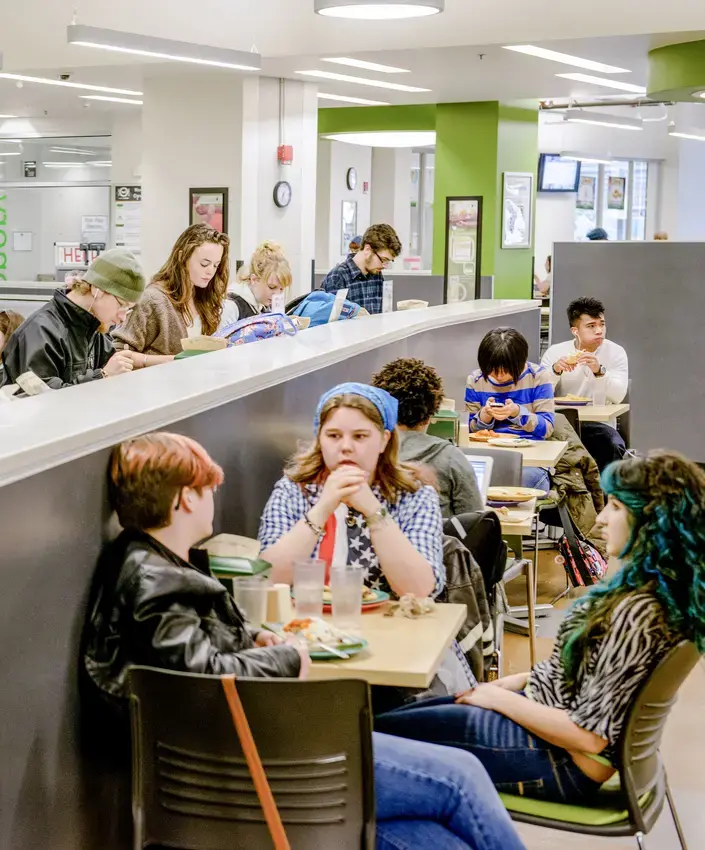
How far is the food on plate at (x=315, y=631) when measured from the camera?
2.46 metres

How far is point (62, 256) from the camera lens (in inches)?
734

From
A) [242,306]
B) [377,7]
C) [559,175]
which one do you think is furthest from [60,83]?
[559,175]

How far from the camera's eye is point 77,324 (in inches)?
174

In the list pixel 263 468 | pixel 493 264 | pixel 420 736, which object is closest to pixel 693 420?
pixel 493 264

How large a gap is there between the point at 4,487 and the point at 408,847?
988 mm

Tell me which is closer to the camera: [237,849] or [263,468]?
[237,849]

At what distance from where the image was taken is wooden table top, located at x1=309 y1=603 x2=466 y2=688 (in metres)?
2.36

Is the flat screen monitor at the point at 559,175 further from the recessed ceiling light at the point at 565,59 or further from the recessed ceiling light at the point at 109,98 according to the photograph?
the recessed ceiling light at the point at 565,59

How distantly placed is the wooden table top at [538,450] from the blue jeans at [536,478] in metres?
0.11

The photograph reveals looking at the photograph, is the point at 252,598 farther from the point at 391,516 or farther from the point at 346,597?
the point at 391,516

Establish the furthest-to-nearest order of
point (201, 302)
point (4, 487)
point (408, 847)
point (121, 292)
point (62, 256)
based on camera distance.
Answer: point (62, 256) < point (201, 302) < point (121, 292) < point (408, 847) < point (4, 487)

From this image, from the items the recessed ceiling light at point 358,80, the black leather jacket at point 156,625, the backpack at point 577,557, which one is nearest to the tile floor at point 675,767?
the backpack at point 577,557

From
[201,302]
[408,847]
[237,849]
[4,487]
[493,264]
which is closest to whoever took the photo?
[4,487]

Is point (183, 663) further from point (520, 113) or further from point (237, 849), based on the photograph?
point (520, 113)
